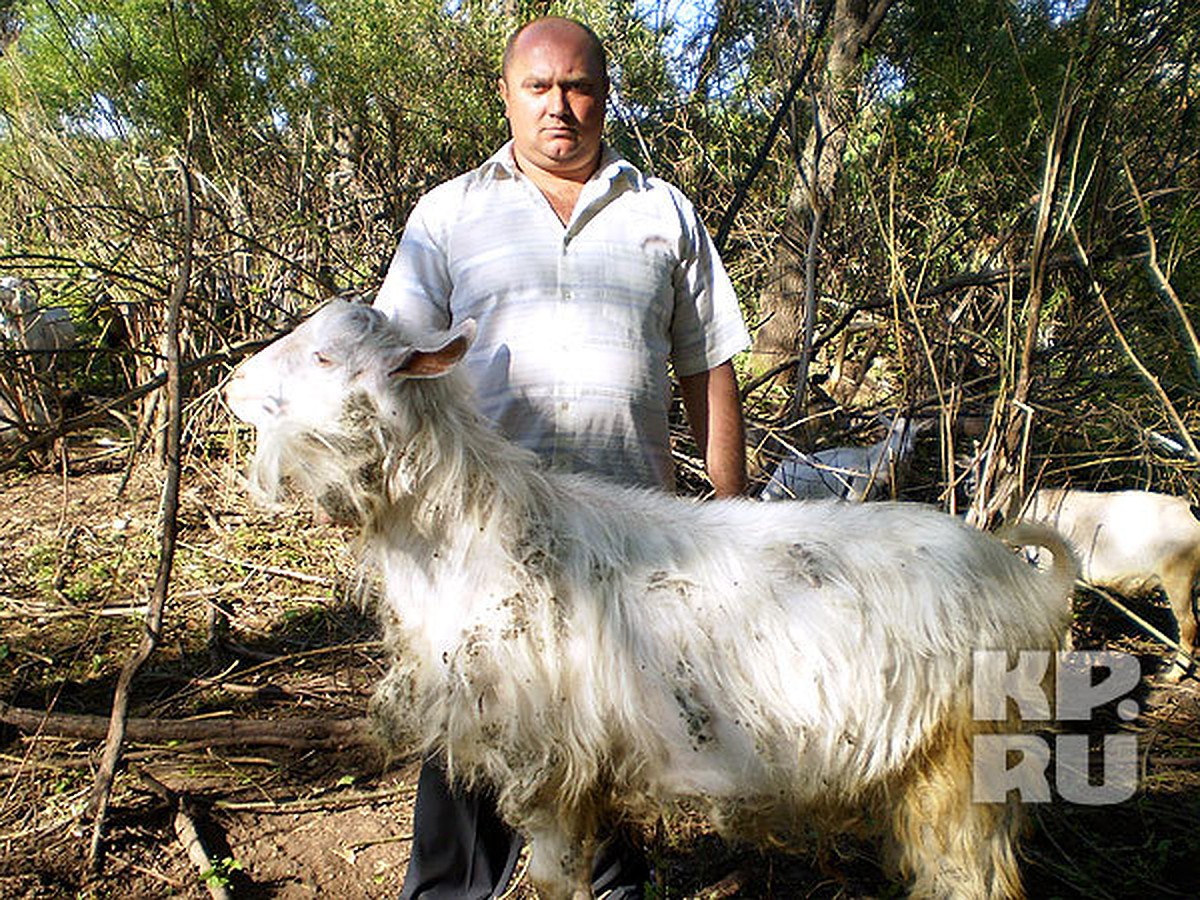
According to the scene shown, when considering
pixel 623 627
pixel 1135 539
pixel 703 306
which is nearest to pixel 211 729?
pixel 623 627

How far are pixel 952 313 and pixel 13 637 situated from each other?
496cm

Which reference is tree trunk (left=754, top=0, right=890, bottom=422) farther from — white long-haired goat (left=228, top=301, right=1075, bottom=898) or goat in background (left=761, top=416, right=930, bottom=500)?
white long-haired goat (left=228, top=301, right=1075, bottom=898)

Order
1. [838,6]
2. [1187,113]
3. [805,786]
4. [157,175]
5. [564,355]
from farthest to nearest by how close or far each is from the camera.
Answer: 1. [838,6]
2. [157,175]
3. [1187,113]
4. [564,355]
5. [805,786]

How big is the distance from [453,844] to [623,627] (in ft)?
3.57

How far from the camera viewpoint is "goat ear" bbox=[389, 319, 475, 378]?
198 centimetres

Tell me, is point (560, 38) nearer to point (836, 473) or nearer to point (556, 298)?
point (556, 298)

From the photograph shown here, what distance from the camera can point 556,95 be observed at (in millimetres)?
2510

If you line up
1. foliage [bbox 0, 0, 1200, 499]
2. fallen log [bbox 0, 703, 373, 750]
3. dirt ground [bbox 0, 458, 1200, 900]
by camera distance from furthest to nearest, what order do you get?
foliage [bbox 0, 0, 1200, 499]
fallen log [bbox 0, 703, 373, 750]
dirt ground [bbox 0, 458, 1200, 900]

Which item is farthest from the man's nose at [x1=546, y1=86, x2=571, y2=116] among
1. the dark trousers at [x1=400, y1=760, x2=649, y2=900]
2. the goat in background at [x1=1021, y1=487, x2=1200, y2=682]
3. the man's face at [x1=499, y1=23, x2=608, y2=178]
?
the goat in background at [x1=1021, y1=487, x2=1200, y2=682]

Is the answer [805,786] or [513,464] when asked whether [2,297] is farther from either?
[805,786]

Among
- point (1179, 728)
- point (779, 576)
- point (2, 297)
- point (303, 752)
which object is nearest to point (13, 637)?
point (303, 752)

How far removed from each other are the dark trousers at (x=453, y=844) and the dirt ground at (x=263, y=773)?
1.11 feet

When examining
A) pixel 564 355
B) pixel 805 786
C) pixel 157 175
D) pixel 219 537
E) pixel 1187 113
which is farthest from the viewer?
pixel 157 175

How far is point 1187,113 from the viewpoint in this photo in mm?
3752
